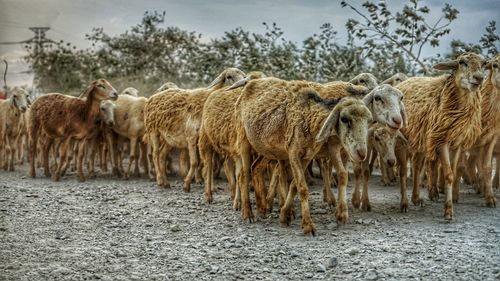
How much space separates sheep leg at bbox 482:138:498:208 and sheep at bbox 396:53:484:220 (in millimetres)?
591

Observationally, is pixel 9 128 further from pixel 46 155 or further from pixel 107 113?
pixel 107 113

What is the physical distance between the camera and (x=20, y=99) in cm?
1474

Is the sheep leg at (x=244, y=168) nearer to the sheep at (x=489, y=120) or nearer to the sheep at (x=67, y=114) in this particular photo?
the sheep at (x=489, y=120)

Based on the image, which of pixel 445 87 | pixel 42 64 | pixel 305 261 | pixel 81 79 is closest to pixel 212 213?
pixel 305 261

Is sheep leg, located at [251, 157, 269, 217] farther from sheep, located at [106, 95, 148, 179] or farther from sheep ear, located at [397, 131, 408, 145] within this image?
sheep, located at [106, 95, 148, 179]

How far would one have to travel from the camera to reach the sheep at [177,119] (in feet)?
36.8

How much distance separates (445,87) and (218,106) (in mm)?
3143

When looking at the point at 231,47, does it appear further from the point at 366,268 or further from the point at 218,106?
the point at 366,268

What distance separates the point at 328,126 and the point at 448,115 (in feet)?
8.61

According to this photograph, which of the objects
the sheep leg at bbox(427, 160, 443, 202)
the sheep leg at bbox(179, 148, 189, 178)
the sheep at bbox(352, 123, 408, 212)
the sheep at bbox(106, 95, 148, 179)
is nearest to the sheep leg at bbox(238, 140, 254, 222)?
the sheep at bbox(352, 123, 408, 212)

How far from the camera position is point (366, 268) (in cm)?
613

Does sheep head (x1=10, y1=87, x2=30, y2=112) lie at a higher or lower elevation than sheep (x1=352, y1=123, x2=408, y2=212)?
higher

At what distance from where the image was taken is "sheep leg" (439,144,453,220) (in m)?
8.55

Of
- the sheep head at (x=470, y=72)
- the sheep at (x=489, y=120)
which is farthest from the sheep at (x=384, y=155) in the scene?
the sheep at (x=489, y=120)
